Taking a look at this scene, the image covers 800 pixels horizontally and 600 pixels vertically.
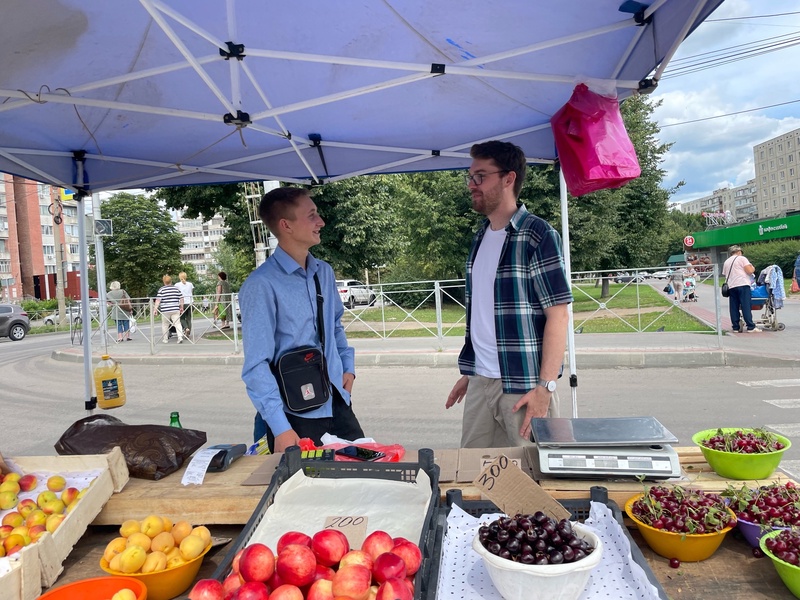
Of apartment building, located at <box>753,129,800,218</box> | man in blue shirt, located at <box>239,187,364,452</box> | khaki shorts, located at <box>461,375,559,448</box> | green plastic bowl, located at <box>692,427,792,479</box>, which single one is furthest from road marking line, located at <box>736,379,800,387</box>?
apartment building, located at <box>753,129,800,218</box>

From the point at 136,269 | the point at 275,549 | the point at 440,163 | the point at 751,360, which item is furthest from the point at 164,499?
the point at 136,269

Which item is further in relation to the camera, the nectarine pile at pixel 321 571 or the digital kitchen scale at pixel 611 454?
the digital kitchen scale at pixel 611 454

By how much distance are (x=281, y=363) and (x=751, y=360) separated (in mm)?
9490

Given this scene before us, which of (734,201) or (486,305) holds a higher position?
(734,201)

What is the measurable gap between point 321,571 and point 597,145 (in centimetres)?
262

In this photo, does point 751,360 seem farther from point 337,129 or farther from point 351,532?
point 351,532

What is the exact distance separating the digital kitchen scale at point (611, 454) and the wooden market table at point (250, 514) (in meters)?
0.06

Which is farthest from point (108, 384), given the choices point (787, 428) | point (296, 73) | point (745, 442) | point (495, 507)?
point (787, 428)

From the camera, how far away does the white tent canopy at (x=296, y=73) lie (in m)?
2.66

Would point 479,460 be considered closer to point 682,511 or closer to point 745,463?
point 682,511

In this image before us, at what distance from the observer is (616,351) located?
1046cm

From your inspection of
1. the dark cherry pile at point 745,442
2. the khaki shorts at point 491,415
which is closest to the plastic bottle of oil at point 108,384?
the khaki shorts at point 491,415

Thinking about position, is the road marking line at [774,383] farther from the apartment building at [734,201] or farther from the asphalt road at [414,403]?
the apartment building at [734,201]

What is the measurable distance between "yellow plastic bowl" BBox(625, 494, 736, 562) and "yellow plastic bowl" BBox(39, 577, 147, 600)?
1473 mm
